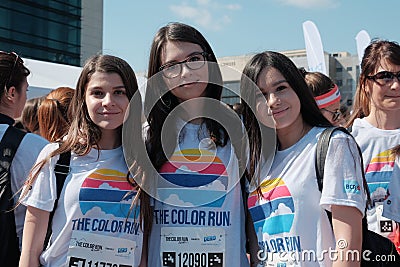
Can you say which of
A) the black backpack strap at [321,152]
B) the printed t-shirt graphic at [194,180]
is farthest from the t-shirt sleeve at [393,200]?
the printed t-shirt graphic at [194,180]

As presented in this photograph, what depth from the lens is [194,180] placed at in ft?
7.55

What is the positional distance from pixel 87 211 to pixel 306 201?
0.93 meters

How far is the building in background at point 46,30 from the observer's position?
2734 cm

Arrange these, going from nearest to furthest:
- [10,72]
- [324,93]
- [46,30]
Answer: [10,72], [324,93], [46,30]

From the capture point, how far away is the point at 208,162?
2.33 meters

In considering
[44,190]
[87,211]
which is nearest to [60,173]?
[44,190]

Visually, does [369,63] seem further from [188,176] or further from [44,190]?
[44,190]

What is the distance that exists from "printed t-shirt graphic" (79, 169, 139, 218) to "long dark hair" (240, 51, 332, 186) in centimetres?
57

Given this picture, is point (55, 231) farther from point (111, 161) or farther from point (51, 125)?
point (51, 125)

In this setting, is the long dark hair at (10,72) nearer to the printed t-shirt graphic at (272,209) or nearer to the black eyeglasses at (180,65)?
the black eyeglasses at (180,65)

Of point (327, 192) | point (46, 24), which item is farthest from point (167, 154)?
point (46, 24)

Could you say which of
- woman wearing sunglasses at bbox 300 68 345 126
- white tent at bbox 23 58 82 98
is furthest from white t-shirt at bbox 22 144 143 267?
white tent at bbox 23 58 82 98

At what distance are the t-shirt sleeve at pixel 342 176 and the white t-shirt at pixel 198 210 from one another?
486 millimetres

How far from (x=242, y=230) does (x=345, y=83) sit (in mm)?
70886
